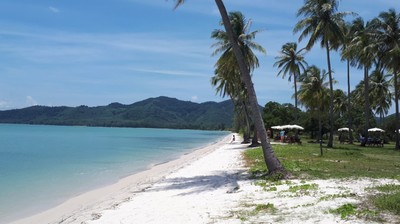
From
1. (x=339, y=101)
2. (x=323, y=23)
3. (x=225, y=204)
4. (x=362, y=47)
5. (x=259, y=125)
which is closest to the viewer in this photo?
(x=225, y=204)

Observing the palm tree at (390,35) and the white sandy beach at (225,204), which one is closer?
the white sandy beach at (225,204)

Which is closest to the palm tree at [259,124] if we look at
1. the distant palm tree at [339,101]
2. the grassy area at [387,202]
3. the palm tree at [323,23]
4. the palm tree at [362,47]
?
the grassy area at [387,202]

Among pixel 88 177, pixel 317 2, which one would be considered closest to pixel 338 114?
pixel 317 2

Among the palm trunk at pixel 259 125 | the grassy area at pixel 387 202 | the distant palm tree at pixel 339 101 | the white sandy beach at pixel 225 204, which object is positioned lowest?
the white sandy beach at pixel 225 204

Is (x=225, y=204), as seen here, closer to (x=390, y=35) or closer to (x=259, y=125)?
(x=259, y=125)

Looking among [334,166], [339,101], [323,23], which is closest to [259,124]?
[334,166]

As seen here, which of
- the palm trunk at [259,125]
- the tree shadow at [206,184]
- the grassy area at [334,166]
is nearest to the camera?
the tree shadow at [206,184]

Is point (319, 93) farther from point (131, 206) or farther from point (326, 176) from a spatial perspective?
point (131, 206)

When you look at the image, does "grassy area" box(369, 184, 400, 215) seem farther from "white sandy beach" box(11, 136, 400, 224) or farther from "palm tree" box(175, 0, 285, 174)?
"palm tree" box(175, 0, 285, 174)

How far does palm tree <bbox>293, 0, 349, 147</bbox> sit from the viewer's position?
107 ft

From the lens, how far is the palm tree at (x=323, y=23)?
32719 millimetres

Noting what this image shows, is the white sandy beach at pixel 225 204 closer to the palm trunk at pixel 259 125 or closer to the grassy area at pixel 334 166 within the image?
the palm trunk at pixel 259 125

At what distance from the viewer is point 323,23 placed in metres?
32.9

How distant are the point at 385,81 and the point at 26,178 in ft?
165
